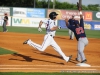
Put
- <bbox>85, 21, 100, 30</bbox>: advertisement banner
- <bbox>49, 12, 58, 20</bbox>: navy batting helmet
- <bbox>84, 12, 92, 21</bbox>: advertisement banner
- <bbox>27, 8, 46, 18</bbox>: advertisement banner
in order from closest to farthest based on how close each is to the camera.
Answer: <bbox>49, 12, 58, 20</bbox>: navy batting helmet → <bbox>85, 21, 100, 30</bbox>: advertisement banner → <bbox>27, 8, 46, 18</bbox>: advertisement banner → <bbox>84, 12, 92, 21</bbox>: advertisement banner

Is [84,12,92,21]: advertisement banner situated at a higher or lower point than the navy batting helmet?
lower

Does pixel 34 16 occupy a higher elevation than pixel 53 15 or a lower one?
lower

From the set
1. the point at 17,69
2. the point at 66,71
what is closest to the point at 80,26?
the point at 66,71

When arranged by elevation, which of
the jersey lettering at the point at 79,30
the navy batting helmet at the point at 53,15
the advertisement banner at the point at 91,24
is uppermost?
the navy batting helmet at the point at 53,15

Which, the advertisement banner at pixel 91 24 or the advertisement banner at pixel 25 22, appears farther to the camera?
the advertisement banner at pixel 91 24

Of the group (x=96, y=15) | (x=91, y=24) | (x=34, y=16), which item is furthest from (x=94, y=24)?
(x=34, y=16)

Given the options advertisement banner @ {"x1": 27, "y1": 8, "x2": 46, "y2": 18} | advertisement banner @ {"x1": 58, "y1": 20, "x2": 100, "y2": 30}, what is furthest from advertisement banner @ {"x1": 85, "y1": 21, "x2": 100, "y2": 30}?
advertisement banner @ {"x1": 27, "y1": 8, "x2": 46, "y2": 18}

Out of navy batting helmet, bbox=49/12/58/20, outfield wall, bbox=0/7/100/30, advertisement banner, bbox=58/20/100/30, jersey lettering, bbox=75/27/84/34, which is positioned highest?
navy batting helmet, bbox=49/12/58/20

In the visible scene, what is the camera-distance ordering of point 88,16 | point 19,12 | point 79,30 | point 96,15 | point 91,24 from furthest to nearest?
point 96,15 → point 88,16 → point 19,12 → point 91,24 → point 79,30

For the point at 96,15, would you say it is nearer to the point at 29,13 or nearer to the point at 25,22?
the point at 29,13

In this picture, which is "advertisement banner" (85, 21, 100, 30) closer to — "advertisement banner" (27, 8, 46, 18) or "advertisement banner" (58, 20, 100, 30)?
"advertisement banner" (58, 20, 100, 30)

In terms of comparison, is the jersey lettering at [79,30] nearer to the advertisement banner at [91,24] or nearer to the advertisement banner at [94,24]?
the advertisement banner at [91,24]

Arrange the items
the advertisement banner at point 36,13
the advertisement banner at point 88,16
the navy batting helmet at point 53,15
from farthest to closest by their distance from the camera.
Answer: the advertisement banner at point 88,16 < the advertisement banner at point 36,13 < the navy batting helmet at point 53,15

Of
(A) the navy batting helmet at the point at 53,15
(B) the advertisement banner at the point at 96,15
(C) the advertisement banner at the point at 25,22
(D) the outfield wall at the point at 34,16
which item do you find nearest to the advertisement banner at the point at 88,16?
(D) the outfield wall at the point at 34,16
